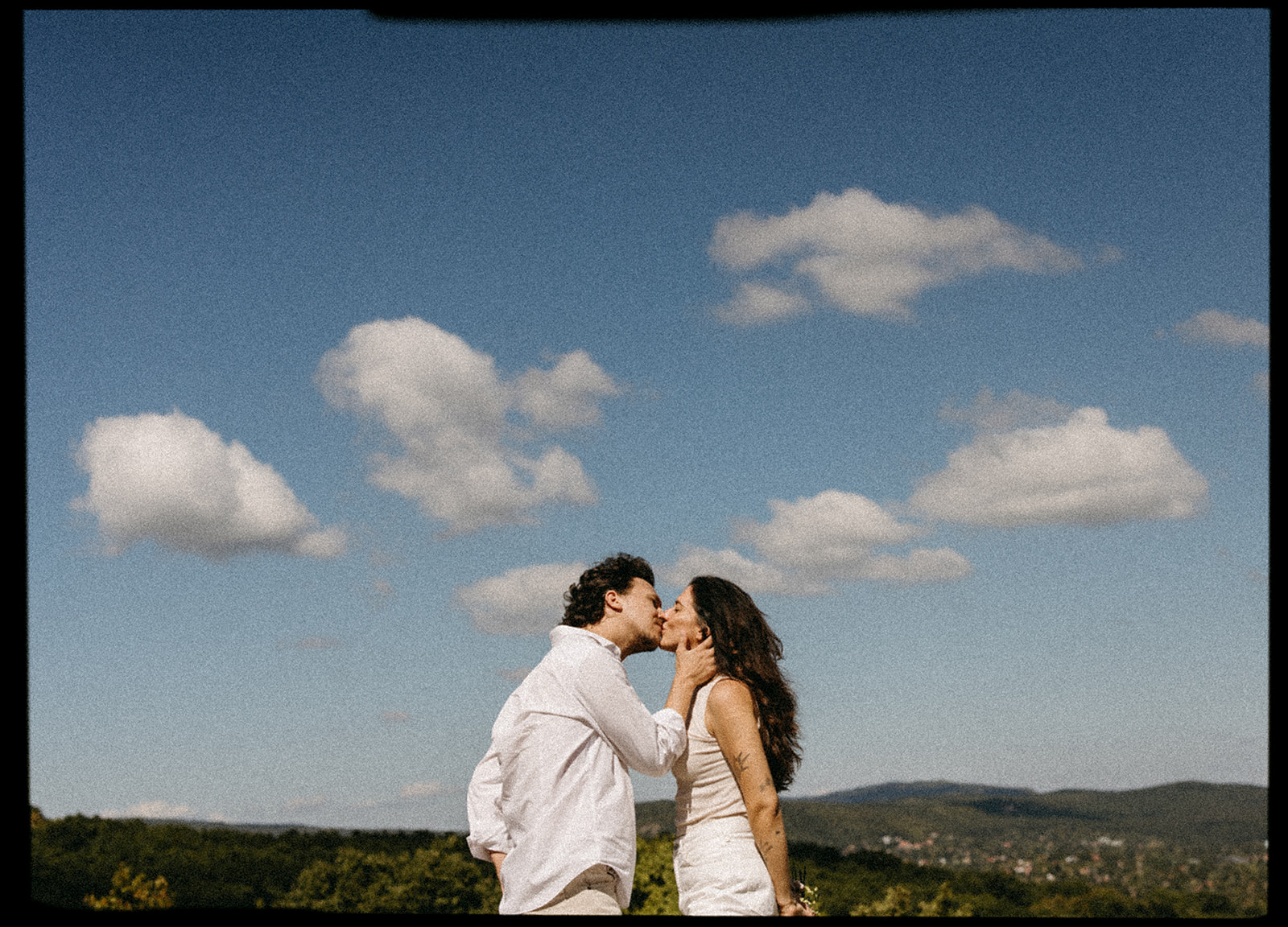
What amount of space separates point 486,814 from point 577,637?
3.62ft

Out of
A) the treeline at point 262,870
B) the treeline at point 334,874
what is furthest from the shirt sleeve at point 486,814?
the treeline at point 262,870

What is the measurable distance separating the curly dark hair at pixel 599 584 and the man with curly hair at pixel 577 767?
0.18 feet

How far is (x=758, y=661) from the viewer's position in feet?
13.3

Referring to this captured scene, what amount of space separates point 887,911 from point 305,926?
28.7ft

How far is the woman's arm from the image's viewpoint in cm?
383

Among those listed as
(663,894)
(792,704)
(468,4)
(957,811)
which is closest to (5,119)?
(468,4)

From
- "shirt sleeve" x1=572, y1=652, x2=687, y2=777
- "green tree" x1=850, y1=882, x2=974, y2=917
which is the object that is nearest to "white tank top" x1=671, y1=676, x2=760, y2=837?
"shirt sleeve" x1=572, y1=652, x2=687, y2=777

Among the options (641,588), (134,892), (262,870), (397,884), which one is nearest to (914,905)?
(397,884)

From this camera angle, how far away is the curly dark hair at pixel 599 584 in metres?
3.95

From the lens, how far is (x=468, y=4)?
2.49 meters

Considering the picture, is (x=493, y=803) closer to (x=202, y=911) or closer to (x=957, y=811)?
(x=202, y=911)

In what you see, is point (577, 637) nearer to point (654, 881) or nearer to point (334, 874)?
point (654, 881)

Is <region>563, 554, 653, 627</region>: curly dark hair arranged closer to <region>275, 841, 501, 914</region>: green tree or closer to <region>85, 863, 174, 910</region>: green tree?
Result: <region>275, 841, 501, 914</region>: green tree

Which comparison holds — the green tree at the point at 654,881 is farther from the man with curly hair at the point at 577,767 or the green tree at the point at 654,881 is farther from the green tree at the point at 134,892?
the man with curly hair at the point at 577,767
